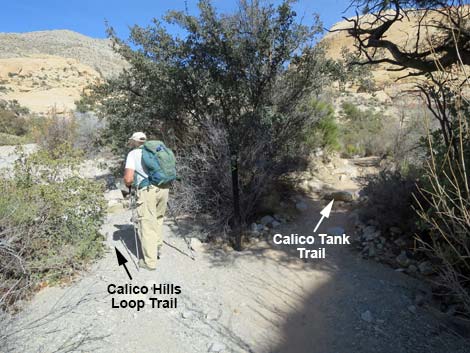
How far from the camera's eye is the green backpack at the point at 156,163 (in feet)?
14.3

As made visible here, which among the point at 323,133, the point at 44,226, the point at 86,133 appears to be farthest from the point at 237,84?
the point at 86,133

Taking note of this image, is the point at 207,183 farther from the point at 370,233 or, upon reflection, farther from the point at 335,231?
the point at 370,233

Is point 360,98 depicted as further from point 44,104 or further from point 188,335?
point 44,104

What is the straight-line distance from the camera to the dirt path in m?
3.23

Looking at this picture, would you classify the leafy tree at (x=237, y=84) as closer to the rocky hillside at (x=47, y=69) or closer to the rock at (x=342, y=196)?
the rock at (x=342, y=196)

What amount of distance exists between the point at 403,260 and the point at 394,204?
0.93 meters

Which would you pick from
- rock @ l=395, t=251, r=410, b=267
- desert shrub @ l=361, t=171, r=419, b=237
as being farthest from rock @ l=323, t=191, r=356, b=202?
rock @ l=395, t=251, r=410, b=267

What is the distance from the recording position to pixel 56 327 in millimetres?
3264

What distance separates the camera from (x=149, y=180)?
176 inches

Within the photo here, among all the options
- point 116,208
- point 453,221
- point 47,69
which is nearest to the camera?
point 453,221

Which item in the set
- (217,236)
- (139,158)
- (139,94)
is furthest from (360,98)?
(139,158)

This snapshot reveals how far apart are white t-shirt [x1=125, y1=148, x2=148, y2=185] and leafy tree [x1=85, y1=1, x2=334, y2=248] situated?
1.69 metres

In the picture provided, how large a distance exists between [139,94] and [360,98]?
55.5 feet

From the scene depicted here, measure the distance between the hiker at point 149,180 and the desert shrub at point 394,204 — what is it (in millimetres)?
3475
